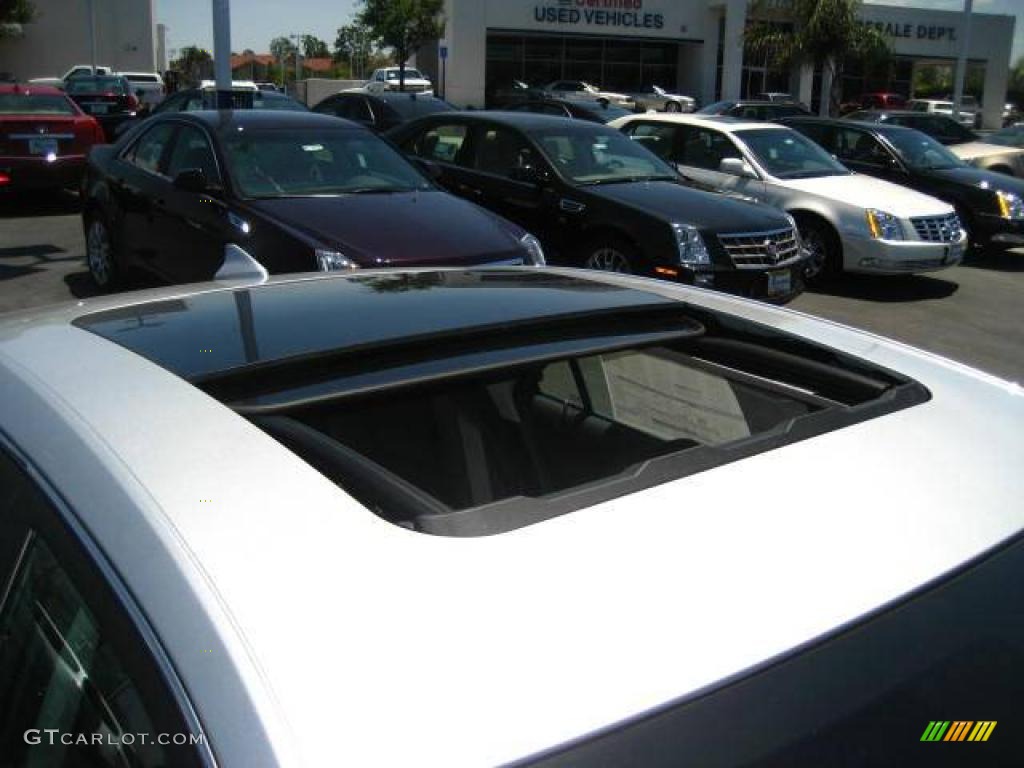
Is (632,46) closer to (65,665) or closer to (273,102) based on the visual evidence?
(273,102)

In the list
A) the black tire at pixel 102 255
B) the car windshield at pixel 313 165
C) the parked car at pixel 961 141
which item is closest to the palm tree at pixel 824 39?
the parked car at pixel 961 141

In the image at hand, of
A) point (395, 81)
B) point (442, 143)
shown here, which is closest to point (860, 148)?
point (442, 143)

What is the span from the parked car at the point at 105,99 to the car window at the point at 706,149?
13.7 meters

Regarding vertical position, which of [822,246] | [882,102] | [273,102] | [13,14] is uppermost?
[13,14]

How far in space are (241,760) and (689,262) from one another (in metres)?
6.91

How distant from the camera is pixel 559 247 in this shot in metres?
8.48

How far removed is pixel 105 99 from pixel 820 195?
16768 millimetres

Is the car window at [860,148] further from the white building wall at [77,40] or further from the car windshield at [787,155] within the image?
the white building wall at [77,40]

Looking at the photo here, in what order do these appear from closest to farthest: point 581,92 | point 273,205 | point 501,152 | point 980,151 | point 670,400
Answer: point 670,400
point 273,205
point 501,152
point 980,151
point 581,92

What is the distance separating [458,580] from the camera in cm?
110

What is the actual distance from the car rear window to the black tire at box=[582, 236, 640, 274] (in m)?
5.34

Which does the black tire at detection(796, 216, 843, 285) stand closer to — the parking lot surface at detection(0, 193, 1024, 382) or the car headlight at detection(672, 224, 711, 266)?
the parking lot surface at detection(0, 193, 1024, 382)

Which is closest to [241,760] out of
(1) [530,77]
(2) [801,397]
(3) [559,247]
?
(2) [801,397]

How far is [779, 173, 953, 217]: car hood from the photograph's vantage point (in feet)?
32.8
